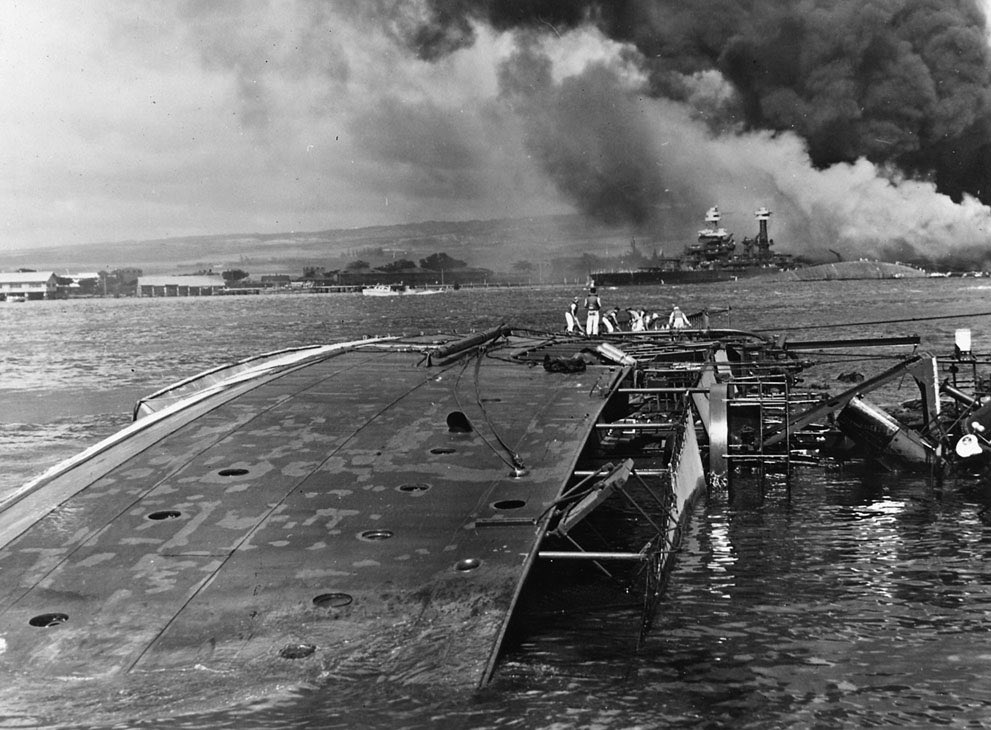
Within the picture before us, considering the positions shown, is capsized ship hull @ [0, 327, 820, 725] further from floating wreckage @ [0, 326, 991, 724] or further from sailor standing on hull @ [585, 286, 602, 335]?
sailor standing on hull @ [585, 286, 602, 335]

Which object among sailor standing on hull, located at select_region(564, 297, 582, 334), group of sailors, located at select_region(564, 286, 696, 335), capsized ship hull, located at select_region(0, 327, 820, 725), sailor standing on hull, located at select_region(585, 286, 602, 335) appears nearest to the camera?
capsized ship hull, located at select_region(0, 327, 820, 725)

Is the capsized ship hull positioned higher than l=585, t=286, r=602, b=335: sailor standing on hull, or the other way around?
l=585, t=286, r=602, b=335: sailor standing on hull

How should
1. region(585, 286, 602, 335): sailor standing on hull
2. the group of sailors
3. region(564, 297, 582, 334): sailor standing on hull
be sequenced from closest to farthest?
region(585, 286, 602, 335): sailor standing on hull, the group of sailors, region(564, 297, 582, 334): sailor standing on hull

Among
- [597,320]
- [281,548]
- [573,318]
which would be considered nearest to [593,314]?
[597,320]

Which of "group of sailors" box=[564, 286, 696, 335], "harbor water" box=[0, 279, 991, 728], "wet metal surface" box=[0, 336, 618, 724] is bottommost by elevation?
"harbor water" box=[0, 279, 991, 728]

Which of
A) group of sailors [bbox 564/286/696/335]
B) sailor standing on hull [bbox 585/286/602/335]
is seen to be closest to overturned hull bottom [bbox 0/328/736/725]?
group of sailors [bbox 564/286/696/335]

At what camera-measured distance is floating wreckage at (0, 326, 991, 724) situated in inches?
377

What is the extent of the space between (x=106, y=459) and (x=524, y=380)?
728 centimetres

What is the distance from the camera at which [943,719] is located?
392 inches

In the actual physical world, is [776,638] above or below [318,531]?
below

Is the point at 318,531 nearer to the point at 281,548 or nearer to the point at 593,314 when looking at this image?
the point at 281,548

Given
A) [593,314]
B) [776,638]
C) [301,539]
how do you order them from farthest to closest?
[593,314] → [776,638] → [301,539]

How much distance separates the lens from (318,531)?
1181 cm

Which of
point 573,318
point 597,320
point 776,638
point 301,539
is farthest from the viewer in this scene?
point 573,318
